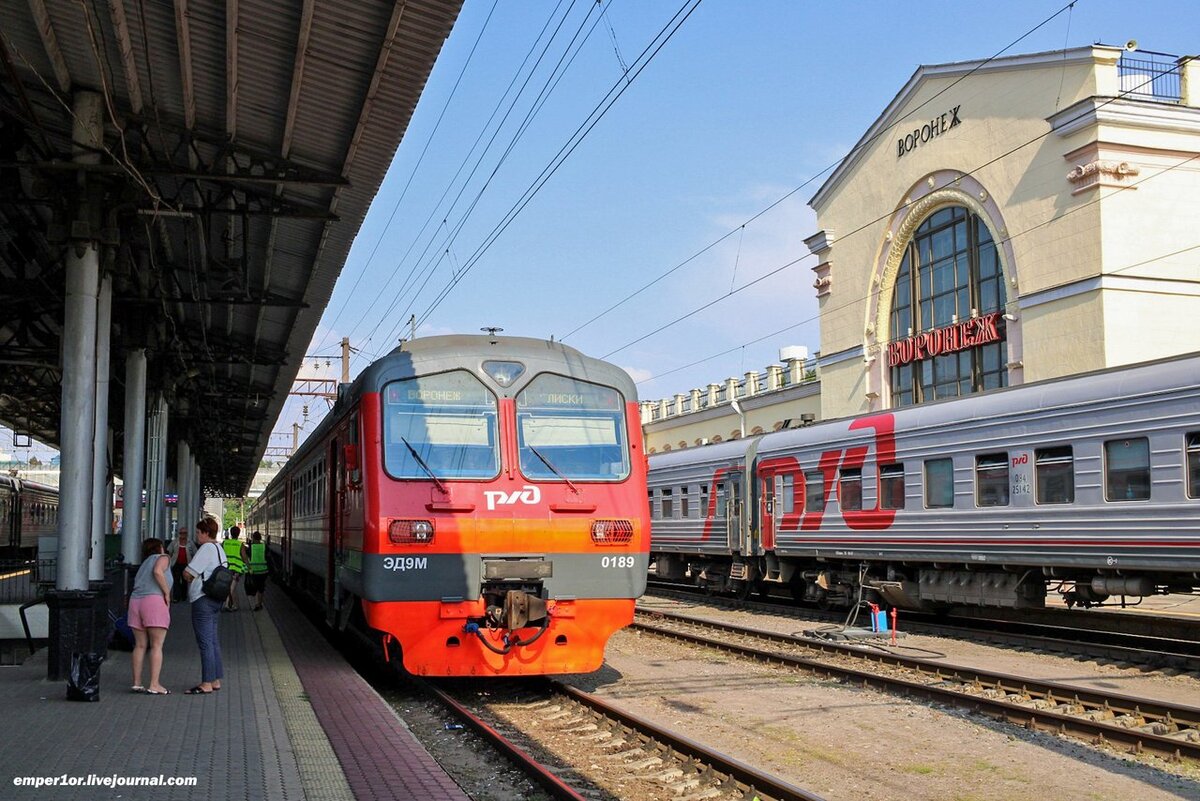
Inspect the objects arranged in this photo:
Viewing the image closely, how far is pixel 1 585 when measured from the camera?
17344 millimetres

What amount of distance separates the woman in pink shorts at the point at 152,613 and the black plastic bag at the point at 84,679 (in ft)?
1.59

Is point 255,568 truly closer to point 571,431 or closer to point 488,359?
point 488,359

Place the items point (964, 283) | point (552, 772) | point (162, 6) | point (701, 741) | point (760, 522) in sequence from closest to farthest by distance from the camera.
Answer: point (552, 772) < point (701, 741) < point (162, 6) < point (760, 522) < point (964, 283)

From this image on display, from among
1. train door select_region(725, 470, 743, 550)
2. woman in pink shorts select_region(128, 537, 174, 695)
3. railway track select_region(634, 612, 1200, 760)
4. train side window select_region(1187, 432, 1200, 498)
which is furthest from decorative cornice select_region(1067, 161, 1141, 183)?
woman in pink shorts select_region(128, 537, 174, 695)

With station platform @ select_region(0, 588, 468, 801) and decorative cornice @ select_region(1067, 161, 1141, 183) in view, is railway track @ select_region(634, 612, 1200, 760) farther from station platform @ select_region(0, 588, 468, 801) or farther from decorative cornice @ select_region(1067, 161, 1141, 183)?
decorative cornice @ select_region(1067, 161, 1141, 183)

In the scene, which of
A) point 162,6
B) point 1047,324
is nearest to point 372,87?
point 162,6

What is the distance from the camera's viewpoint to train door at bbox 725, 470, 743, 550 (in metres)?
23.0

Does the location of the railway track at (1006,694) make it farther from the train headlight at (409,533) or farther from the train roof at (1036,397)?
the train headlight at (409,533)

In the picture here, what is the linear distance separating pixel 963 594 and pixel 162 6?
1299cm

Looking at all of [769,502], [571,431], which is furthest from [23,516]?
[571,431]

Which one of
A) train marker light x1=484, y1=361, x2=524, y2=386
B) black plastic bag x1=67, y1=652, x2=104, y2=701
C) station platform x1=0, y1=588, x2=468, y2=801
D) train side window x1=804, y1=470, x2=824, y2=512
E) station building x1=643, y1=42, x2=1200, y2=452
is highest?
station building x1=643, y1=42, x2=1200, y2=452

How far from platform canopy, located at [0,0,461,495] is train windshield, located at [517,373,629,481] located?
3191 millimetres

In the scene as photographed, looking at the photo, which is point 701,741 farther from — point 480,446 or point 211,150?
point 211,150

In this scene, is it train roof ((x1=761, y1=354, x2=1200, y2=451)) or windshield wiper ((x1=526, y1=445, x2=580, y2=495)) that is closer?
windshield wiper ((x1=526, y1=445, x2=580, y2=495))
